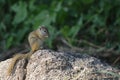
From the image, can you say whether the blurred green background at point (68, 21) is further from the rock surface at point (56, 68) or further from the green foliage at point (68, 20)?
the rock surface at point (56, 68)

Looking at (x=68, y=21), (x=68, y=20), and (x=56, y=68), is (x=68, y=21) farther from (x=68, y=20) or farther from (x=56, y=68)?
(x=56, y=68)

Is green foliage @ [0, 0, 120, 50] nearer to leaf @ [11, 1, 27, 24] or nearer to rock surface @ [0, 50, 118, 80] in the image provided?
leaf @ [11, 1, 27, 24]

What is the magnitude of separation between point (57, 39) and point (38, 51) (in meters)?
4.62

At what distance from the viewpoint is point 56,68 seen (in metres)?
5.94

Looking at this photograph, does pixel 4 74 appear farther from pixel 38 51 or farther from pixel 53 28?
pixel 53 28

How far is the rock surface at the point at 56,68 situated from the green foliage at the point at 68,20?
469 cm

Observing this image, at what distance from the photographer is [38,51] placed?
Result: 635cm

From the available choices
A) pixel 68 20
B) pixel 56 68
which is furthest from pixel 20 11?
pixel 56 68

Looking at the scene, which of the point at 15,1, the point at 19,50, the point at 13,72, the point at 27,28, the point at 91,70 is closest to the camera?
the point at 91,70

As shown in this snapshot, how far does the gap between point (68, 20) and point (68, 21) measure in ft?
0.08

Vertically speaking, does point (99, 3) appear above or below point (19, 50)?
above

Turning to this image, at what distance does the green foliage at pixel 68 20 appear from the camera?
1123 centimetres

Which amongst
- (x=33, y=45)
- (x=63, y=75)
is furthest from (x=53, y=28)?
(x=63, y=75)

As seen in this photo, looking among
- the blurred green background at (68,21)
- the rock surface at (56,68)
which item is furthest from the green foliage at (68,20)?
the rock surface at (56,68)
